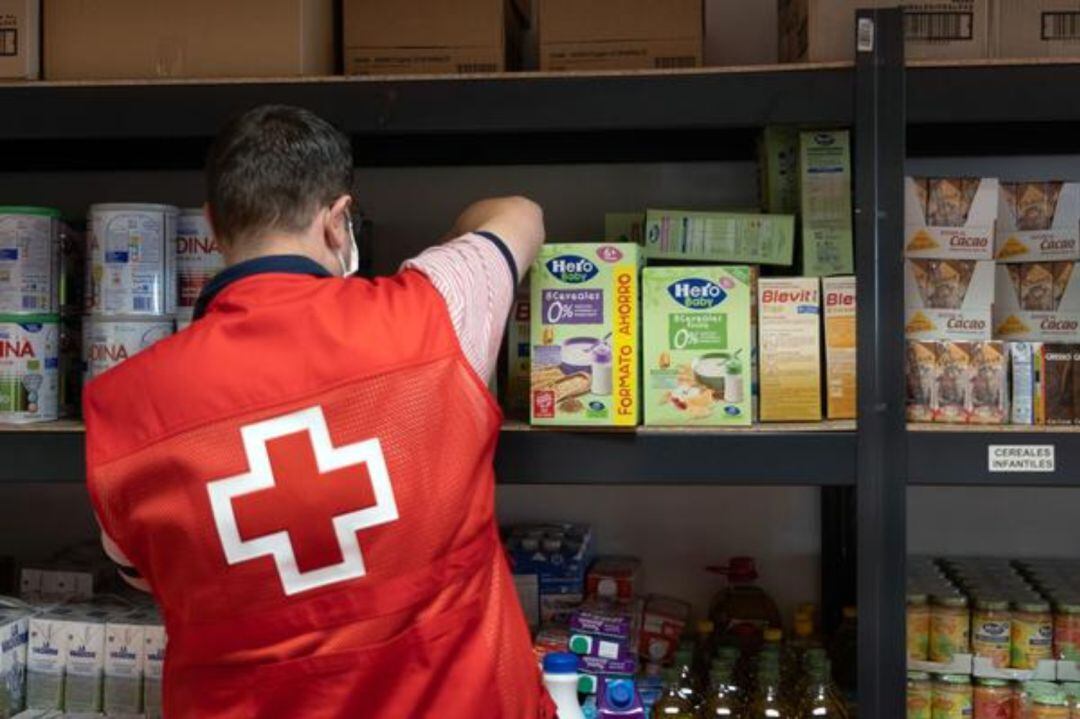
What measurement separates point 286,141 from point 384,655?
697 mm

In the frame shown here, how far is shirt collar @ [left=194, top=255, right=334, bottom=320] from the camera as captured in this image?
1.51 meters

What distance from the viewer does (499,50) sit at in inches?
80.1

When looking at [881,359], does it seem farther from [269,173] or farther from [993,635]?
[269,173]

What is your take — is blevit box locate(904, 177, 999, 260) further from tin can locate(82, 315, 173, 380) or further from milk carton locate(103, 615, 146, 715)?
milk carton locate(103, 615, 146, 715)

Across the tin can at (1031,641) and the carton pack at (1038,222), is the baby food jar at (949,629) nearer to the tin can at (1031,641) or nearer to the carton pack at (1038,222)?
the tin can at (1031,641)

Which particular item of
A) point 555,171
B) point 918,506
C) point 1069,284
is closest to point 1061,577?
point 918,506

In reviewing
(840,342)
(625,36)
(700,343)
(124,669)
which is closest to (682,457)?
(700,343)

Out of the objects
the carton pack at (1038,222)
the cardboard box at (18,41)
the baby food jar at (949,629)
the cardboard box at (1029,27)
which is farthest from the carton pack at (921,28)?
the cardboard box at (18,41)

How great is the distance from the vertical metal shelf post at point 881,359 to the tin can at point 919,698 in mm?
219

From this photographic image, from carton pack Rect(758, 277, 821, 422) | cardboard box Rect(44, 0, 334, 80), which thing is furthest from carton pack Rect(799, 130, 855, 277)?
cardboard box Rect(44, 0, 334, 80)

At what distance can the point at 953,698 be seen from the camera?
6.46 feet

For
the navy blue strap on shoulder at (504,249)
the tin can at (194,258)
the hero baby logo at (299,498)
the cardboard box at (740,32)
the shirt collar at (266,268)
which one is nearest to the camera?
the hero baby logo at (299,498)

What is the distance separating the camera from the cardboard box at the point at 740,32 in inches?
103

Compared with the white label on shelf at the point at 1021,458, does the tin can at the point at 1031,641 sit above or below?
below
